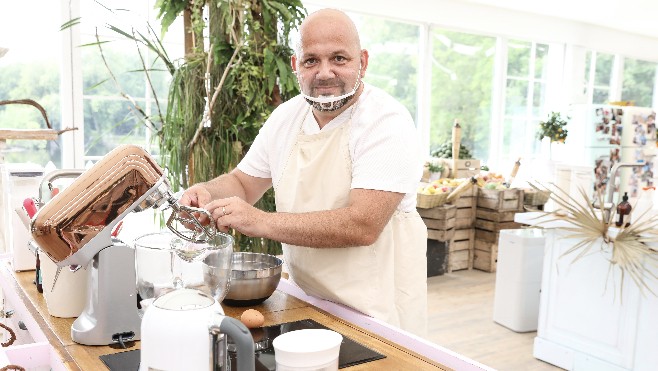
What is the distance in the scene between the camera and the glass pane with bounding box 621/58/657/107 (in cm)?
1073

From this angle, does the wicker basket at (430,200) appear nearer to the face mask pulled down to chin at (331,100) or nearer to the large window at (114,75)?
the large window at (114,75)

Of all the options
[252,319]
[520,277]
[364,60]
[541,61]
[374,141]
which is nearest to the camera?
[252,319]

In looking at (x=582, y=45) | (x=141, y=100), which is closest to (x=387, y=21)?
(x=141, y=100)

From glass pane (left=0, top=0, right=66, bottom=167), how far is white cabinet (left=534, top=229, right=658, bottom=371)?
13.2 ft

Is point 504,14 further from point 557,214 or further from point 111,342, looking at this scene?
point 111,342

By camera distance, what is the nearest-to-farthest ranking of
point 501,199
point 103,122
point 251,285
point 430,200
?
point 251,285 < point 103,122 < point 430,200 < point 501,199

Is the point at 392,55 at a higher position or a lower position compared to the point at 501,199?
higher

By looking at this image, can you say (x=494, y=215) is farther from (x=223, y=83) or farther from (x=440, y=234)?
(x=223, y=83)

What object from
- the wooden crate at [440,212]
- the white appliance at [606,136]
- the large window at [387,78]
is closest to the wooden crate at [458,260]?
the wooden crate at [440,212]

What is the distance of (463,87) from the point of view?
831 cm

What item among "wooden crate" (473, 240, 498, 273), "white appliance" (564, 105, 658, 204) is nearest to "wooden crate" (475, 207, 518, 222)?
"wooden crate" (473, 240, 498, 273)

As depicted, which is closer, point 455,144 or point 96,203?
point 96,203

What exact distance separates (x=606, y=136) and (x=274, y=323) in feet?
28.2

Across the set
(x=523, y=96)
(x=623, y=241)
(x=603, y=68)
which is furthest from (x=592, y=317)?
(x=603, y=68)
